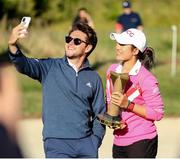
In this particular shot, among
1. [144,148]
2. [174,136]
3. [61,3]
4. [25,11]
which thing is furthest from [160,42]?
[144,148]

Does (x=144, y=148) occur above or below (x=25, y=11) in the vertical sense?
above

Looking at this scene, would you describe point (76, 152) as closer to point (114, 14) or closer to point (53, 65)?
point (53, 65)

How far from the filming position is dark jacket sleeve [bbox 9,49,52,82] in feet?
17.6

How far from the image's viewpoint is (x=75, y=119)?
17.8 feet

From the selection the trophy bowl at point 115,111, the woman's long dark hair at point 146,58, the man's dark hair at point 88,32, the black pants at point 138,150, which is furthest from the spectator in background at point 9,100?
the woman's long dark hair at point 146,58

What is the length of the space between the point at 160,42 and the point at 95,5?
15480 millimetres

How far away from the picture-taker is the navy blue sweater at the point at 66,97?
541 cm

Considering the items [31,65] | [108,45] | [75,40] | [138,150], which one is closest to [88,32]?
[75,40]

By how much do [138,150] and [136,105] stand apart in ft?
1.23

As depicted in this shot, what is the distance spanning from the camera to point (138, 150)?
580cm

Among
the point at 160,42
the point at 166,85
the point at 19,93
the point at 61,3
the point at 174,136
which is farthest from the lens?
the point at 61,3

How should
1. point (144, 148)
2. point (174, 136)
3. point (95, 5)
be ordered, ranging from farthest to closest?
point (95, 5)
point (174, 136)
point (144, 148)

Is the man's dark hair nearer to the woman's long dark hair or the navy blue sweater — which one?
the navy blue sweater

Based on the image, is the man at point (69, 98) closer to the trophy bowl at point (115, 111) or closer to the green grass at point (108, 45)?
the trophy bowl at point (115, 111)
